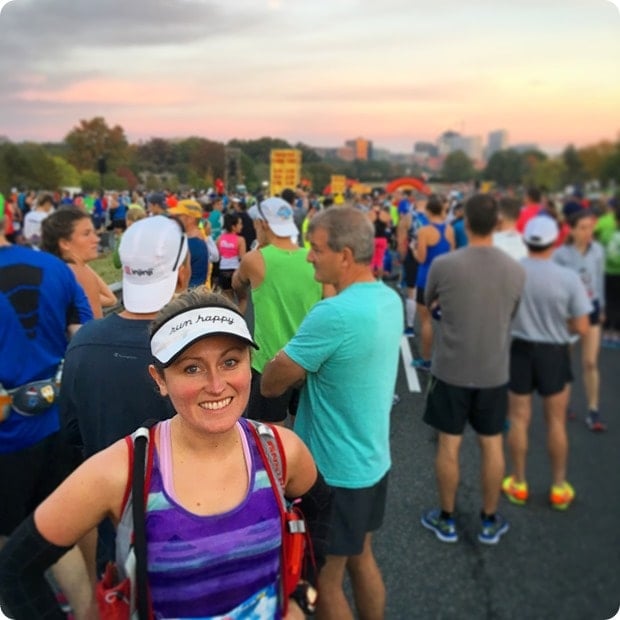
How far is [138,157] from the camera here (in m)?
2.81

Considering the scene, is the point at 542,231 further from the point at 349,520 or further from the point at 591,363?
the point at 349,520

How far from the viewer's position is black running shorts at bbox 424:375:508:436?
7.19ft

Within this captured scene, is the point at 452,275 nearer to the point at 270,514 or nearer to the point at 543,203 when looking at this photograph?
the point at 543,203

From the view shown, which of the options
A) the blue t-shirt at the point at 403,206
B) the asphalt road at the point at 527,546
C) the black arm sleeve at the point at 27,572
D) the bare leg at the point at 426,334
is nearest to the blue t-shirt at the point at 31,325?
the black arm sleeve at the point at 27,572

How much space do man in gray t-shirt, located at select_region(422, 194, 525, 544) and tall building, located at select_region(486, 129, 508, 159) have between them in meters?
0.25

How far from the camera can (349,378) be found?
1840 mm

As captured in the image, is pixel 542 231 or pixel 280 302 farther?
pixel 280 302

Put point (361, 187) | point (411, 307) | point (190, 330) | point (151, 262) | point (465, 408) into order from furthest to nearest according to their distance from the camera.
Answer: point (411, 307)
point (361, 187)
point (465, 408)
point (151, 262)
point (190, 330)

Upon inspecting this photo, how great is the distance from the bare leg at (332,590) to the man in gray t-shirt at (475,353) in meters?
0.64

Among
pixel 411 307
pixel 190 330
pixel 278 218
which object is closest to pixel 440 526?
pixel 278 218

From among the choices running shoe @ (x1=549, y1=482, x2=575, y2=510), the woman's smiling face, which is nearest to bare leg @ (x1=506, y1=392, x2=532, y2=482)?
running shoe @ (x1=549, y1=482, x2=575, y2=510)

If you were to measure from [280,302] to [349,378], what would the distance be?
0.98 m

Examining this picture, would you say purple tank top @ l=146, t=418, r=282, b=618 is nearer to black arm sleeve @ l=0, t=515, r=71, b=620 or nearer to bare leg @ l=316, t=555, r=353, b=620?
black arm sleeve @ l=0, t=515, r=71, b=620

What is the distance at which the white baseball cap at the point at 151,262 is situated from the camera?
163 cm
